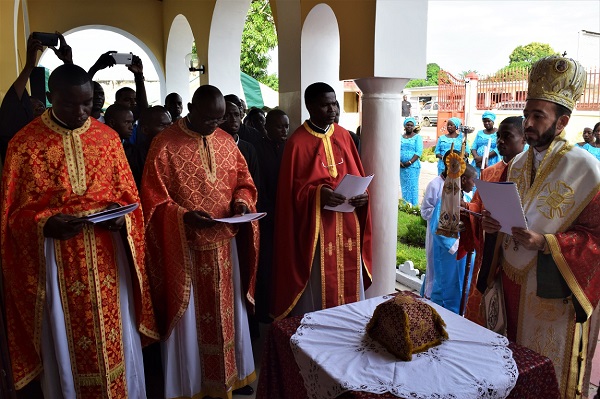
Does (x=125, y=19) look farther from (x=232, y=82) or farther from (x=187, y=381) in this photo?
(x=187, y=381)

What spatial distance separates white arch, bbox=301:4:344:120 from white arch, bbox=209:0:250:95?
10.3ft

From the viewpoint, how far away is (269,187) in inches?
195

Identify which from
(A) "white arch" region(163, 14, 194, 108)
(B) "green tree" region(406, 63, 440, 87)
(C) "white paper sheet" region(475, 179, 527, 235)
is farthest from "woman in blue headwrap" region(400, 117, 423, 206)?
(B) "green tree" region(406, 63, 440, 87)

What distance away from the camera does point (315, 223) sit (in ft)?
13.0

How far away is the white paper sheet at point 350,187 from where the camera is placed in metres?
3.61

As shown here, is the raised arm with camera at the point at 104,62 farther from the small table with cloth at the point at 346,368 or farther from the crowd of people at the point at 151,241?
the small table with cloth at the point at 346,368

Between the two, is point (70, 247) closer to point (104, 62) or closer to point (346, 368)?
point (346, 368)

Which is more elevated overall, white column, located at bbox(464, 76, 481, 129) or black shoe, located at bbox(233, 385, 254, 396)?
white column, located at bbox(464, 76, 481, 129)

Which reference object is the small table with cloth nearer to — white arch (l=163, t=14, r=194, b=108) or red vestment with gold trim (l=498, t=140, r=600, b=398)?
red vestment with gold trim (l=498, t=140, r=600, b=398)

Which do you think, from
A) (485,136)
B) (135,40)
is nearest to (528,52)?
(485,136)

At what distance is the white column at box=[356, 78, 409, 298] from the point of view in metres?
4.55

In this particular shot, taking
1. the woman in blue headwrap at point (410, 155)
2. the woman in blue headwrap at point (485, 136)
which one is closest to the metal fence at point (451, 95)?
the woman in blue headwrap at point (410, 155)

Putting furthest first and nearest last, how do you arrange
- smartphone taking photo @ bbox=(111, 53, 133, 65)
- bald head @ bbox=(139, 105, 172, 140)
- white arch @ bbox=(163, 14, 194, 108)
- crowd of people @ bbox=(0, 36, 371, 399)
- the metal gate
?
1. the metal gate
2. white arch @ bbox=(163, 14, 194, 108)
3. smartphone taking photo @ bbox=(111, 53, 133, 65)
4. bald head @ bbox=(139, 105, 172, 140)
5. crowd of people @ bbox=(0, 36, 371, 399)

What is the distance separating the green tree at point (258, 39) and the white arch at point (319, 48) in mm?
15502
